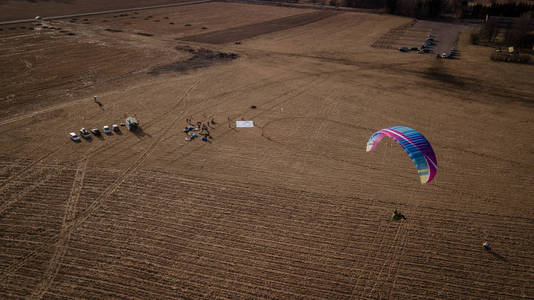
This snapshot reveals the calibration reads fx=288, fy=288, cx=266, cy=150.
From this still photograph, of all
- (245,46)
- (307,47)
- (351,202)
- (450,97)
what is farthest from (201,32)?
(351,202)

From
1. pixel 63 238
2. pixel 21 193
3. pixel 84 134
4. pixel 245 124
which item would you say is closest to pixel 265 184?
pixel 245 124

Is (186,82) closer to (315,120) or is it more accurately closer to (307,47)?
(315,120)

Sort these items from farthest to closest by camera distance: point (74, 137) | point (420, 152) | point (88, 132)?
point (88, 132), point (74, 137), point (420, 152)

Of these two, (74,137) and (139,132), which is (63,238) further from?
(139,132)

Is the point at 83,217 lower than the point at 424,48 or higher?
lower

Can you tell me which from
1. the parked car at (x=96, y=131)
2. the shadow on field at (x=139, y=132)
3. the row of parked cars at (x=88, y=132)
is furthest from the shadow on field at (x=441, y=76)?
the parked car at (x=96, y=131)

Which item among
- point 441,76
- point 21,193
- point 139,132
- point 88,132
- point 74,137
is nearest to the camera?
point 21,193
